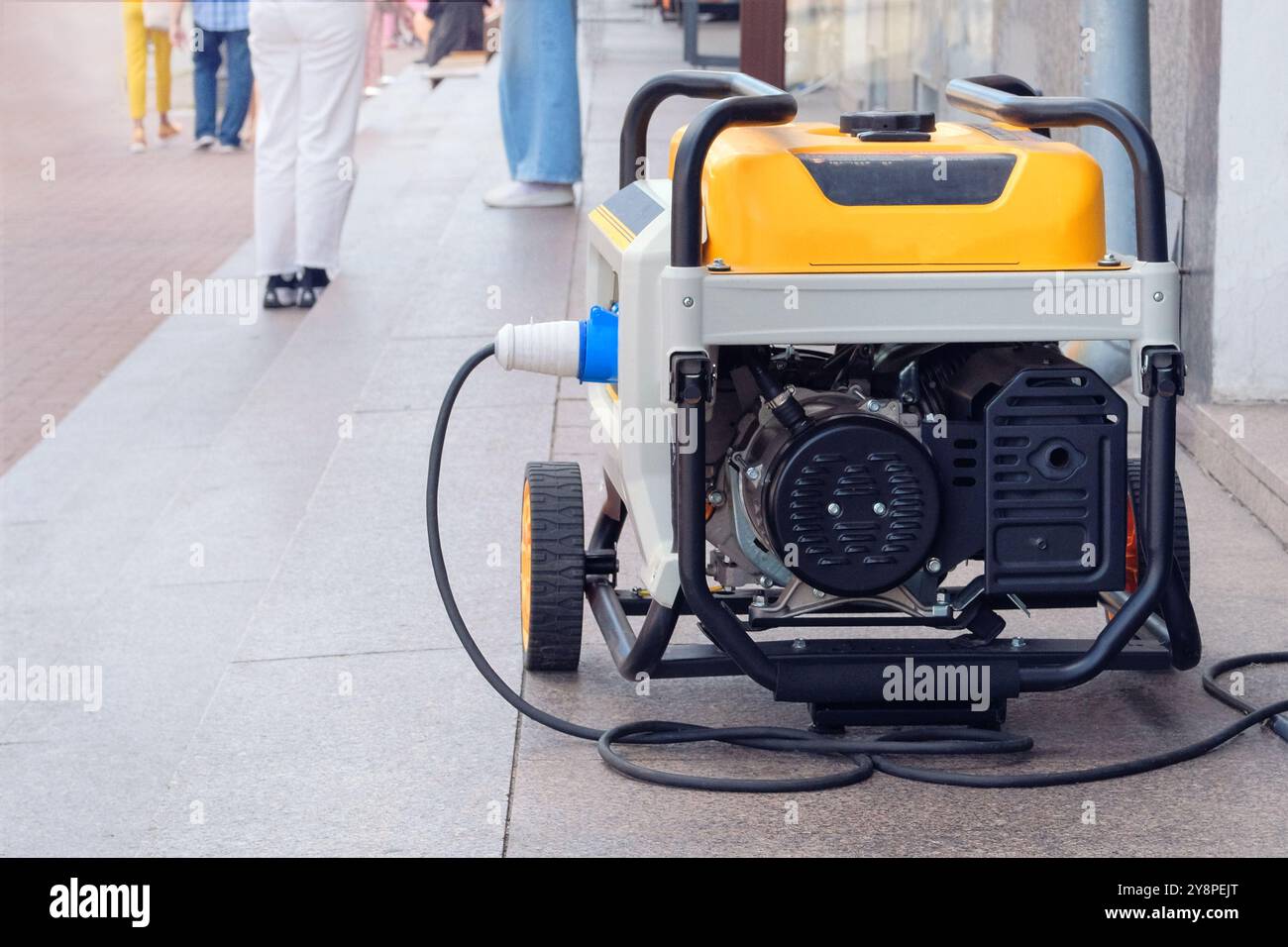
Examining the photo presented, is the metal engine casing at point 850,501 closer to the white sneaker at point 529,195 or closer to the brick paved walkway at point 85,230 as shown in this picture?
the brick paved walkway at point 85,230

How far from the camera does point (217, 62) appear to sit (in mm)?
13359

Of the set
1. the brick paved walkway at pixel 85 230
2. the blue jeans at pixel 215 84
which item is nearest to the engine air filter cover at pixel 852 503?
the brick paved walkway at pixel 85 230

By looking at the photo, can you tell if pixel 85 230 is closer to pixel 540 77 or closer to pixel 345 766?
pixel 540 77

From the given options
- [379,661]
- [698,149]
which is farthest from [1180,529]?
[379,661]

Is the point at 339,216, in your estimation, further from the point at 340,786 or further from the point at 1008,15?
the point at 340,786

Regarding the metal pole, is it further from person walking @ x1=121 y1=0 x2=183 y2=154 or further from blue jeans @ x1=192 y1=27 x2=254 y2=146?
person walking @ x1=121 y1=0 x2=183 y2=154

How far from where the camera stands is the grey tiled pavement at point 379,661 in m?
2.66

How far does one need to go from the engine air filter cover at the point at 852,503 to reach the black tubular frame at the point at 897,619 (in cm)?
13

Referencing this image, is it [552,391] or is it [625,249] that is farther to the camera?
[552,391]
